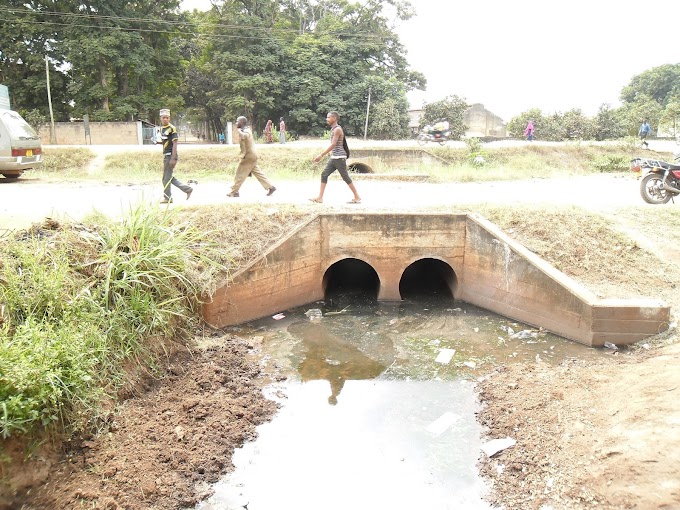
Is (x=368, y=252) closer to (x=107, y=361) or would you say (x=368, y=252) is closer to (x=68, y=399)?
(x=107, y=361)

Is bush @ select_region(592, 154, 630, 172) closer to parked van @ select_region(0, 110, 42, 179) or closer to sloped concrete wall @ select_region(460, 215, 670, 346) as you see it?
sloped concrete wall @ select_region(460, 215, 670, 346)

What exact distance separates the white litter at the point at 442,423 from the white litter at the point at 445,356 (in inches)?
53.7

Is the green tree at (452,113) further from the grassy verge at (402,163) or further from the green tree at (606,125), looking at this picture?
the grassy verge at (402,163)

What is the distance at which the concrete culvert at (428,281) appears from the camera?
1022 cm

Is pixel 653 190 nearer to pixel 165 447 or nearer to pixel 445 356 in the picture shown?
pixel 445 356

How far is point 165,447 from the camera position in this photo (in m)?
4.79

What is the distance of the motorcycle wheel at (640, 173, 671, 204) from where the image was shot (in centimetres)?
1089

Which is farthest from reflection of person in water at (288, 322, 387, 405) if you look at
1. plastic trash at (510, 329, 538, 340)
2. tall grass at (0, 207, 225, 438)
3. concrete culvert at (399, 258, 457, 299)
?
concrete culvert at (399, 258, 457, 299)

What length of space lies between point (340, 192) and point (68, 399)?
8821mm

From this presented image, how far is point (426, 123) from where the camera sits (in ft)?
103

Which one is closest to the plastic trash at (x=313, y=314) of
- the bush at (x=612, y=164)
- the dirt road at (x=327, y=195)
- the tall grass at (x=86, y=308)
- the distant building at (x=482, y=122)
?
the tall grass at (x=86, y=308)

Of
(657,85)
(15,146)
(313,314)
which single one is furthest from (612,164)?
(657,85)

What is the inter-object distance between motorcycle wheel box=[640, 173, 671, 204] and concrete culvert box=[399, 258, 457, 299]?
4576mm

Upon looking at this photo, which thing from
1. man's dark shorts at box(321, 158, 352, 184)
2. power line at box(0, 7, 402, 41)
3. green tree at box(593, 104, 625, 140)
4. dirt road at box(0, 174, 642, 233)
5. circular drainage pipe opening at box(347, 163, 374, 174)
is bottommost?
dirt road at box(0, 174, 642, 233)
